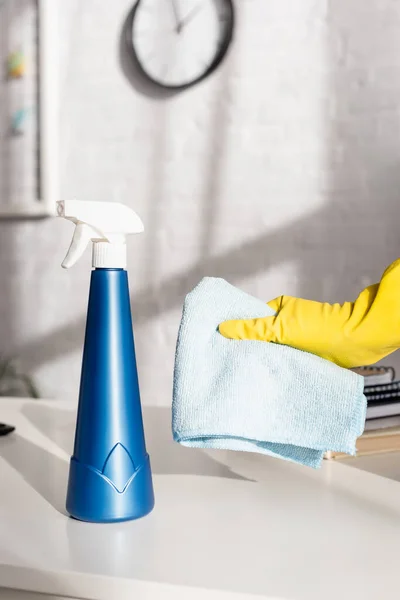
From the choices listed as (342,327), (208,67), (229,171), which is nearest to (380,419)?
(342,327)

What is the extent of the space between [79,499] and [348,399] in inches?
10.8

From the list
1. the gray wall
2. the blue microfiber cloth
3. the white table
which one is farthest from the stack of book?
the gray wall

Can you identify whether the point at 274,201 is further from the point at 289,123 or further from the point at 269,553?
the point at 269,553

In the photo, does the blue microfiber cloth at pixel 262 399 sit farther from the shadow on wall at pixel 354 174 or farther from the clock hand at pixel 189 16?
the clock hand at pixel 189 16

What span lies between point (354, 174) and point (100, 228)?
100cm

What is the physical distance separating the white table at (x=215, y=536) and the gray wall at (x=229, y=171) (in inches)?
31.9

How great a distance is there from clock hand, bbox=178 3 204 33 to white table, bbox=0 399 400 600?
46.3 inches

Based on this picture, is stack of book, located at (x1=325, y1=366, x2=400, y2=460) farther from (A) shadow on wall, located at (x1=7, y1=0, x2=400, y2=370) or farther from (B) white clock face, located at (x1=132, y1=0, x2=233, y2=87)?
(B) white clock face, located at (x1=132, y1=0, x2=233, y2=87)

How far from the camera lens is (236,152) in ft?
5.38

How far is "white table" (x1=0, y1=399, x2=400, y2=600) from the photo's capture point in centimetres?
54

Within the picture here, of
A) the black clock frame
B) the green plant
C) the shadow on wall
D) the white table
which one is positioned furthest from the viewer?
the green plant

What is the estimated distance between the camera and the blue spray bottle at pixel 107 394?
65 cm

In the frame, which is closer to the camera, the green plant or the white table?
the white table

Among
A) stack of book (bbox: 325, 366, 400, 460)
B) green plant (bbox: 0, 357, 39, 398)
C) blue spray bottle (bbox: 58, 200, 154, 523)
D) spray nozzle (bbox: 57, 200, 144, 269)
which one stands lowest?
green plant (bbox: 0, 357, 39, 398)
